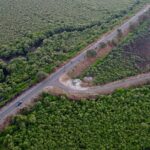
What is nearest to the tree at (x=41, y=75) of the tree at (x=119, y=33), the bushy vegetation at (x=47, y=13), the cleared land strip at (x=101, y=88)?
the cleared land strip at (x=101, y=88)

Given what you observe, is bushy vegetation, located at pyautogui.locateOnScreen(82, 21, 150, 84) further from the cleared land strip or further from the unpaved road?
the unpaved road

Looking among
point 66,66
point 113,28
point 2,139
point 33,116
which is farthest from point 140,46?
point 2,139

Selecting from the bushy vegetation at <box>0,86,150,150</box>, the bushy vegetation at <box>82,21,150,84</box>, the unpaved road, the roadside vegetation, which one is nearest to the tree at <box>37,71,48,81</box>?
the roadside vegetation

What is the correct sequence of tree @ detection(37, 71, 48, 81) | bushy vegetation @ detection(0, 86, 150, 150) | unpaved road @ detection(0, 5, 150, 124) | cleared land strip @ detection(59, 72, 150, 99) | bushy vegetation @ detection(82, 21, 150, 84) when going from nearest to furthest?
1. bushy vegetation @ detection(0, 86, 150, 150)
2. unpaved road @ detection(0, 5, 150, 124)
3. cleared land strip @ detection(59, 72, 150, 99)
4. tree @ detection(37, 71, 48, 81)
5. bushy vegetation @ detection(82, 21, 150, 84)

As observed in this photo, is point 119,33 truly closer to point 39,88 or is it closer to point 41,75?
point 41,75

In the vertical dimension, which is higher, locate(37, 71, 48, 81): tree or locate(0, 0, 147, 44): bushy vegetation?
locate(0, 0, 147, 44): bushy vegetation

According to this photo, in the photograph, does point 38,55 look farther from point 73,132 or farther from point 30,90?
point 73,132
